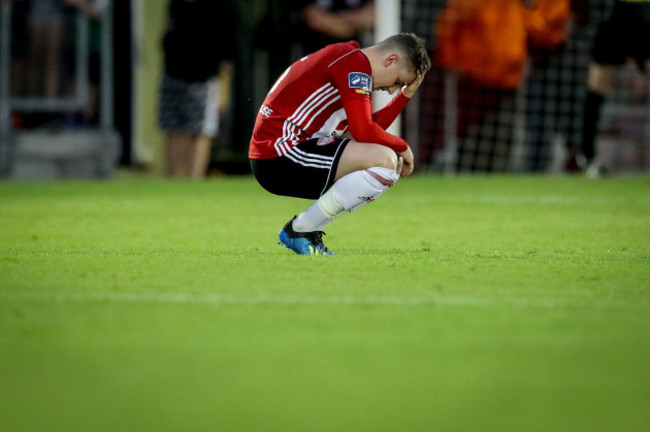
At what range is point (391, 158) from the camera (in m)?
5.55

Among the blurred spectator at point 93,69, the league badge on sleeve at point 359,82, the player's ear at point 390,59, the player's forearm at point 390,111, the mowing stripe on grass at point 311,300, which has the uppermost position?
the player's ear at point 390,59

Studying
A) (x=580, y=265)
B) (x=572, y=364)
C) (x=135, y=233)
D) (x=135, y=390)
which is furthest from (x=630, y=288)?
(x=135, y=233)

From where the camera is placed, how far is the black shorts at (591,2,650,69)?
11938 millimetres

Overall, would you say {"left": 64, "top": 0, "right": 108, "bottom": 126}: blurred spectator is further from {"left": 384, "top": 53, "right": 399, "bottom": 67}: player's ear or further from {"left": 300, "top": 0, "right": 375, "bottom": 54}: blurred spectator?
{"left": 384, "top": 53, "right": 399, "bottom": 67}: player's ear

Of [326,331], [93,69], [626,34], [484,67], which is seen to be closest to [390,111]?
[326,331]

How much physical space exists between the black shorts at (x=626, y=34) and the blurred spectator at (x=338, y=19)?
2.67 meters

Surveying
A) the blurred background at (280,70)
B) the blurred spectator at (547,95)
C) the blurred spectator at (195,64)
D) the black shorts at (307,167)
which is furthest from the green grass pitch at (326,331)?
the blurred spectator at (547,95)

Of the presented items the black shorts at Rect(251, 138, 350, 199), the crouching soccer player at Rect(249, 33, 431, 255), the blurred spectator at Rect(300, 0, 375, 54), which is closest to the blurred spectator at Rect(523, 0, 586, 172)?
the blurred spectator at Rect(300, 0, 375, 54)

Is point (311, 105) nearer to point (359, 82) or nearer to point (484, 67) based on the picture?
point (359, 82)

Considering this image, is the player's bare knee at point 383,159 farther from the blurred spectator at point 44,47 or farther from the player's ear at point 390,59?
the blurred spectator at point 44,47

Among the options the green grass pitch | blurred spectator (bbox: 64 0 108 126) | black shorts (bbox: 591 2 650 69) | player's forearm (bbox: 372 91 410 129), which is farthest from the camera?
blurred spectator (bbox: 64 0 108 126)

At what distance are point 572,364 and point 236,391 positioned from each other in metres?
0.90

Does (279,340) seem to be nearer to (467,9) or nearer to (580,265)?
(580,265)

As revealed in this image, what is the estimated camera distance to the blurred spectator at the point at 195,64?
481 inches
